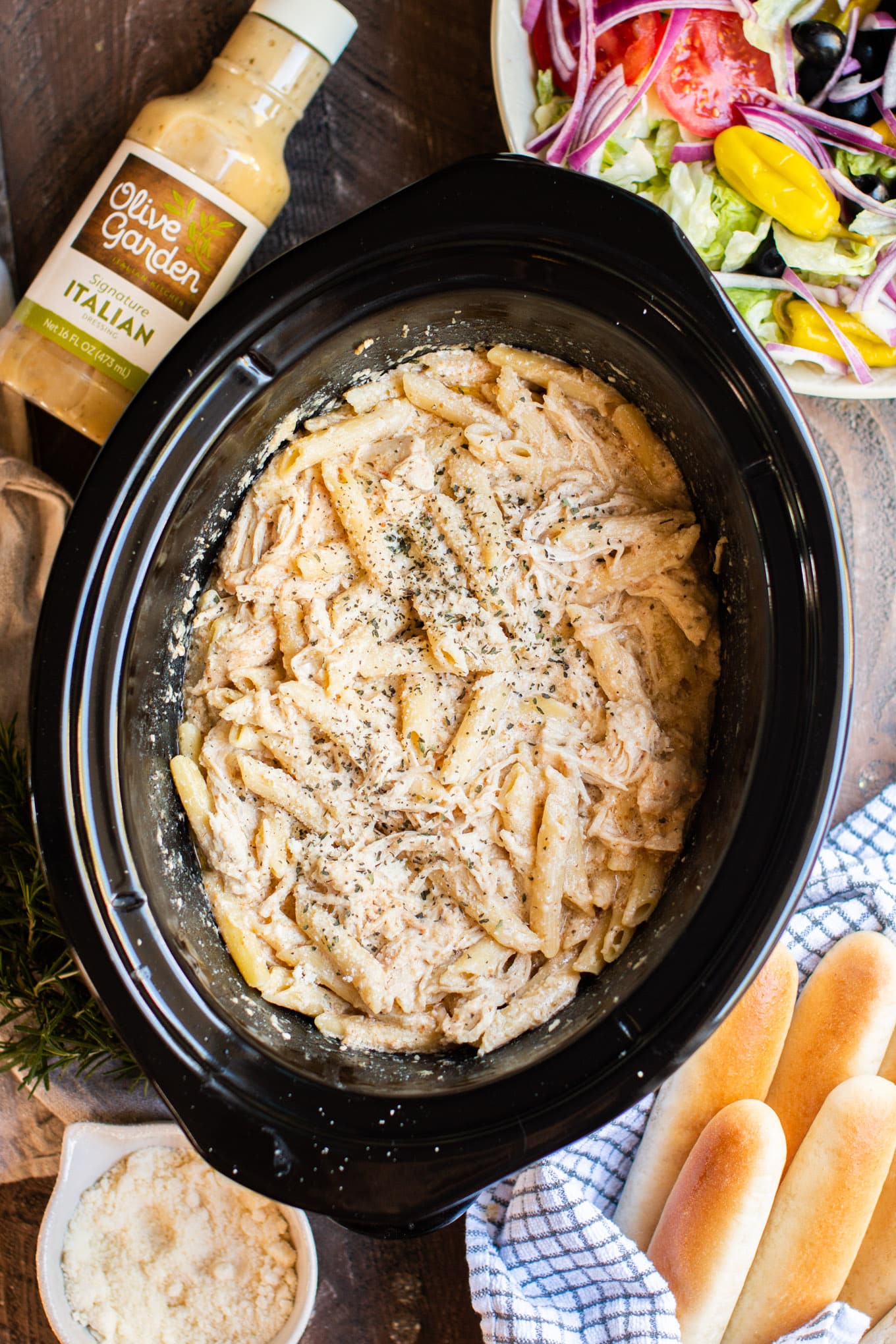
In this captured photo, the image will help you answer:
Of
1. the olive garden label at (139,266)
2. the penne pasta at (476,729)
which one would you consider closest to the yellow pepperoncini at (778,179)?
the olive garden label at (139,266)

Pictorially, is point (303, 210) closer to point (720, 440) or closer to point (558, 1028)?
point (720, 440)

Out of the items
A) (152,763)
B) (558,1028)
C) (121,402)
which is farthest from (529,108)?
(558,1028)

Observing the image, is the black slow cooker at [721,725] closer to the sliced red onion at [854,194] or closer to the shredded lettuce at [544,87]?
the shredded lettuce at [544,87]

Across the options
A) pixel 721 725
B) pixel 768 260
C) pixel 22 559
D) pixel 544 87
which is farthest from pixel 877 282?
pixel 22 559

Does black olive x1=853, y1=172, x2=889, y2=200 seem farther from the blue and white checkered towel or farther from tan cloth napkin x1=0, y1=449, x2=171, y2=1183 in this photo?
tan cloth napkin x1=0, y1=449, x2=171, y2=1183

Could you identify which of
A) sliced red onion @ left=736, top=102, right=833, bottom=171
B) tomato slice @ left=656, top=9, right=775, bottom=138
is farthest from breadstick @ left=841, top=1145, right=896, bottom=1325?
tomato slice @ left=656, top=9, right=775, bottom=138

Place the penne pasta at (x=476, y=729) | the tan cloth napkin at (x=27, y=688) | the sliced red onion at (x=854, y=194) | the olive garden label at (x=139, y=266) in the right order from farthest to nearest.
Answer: the tan cloth napkin at (x=27, y=688), the sliced red onion at (x=854, y=194), the olive garden label at (x=139, y=266), the penne pasta at (x=476, y=729)
